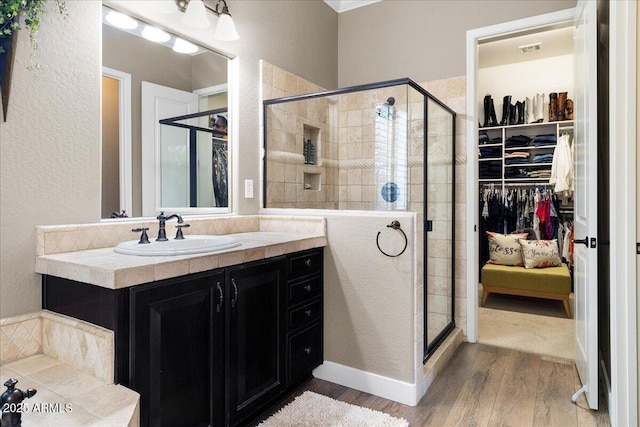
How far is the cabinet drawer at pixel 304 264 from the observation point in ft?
6.97

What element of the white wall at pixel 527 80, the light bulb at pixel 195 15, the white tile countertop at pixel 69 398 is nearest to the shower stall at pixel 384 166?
the light bulb at pixel 195 15

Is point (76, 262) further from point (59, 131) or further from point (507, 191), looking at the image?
point (507, 191)

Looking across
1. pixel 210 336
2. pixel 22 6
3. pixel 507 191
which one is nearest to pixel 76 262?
pixel 210 336

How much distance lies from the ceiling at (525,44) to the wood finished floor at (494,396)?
3263 mm

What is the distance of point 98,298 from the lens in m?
1.35

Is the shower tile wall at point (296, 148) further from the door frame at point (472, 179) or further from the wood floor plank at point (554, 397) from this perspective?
the wood floor plank at point (554, 397)

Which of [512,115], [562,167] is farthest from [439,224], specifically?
[512,115]

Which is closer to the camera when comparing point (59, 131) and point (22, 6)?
point (22, 6)

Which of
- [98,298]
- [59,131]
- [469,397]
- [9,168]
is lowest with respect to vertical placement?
[469,397]

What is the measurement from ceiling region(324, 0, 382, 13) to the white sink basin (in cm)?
261

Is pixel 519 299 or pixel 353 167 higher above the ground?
pixel 353 167

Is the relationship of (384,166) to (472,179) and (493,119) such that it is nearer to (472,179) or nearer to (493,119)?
(472,179)

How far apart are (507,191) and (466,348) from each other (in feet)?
9.83

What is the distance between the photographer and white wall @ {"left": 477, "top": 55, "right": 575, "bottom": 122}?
5.23 meters
